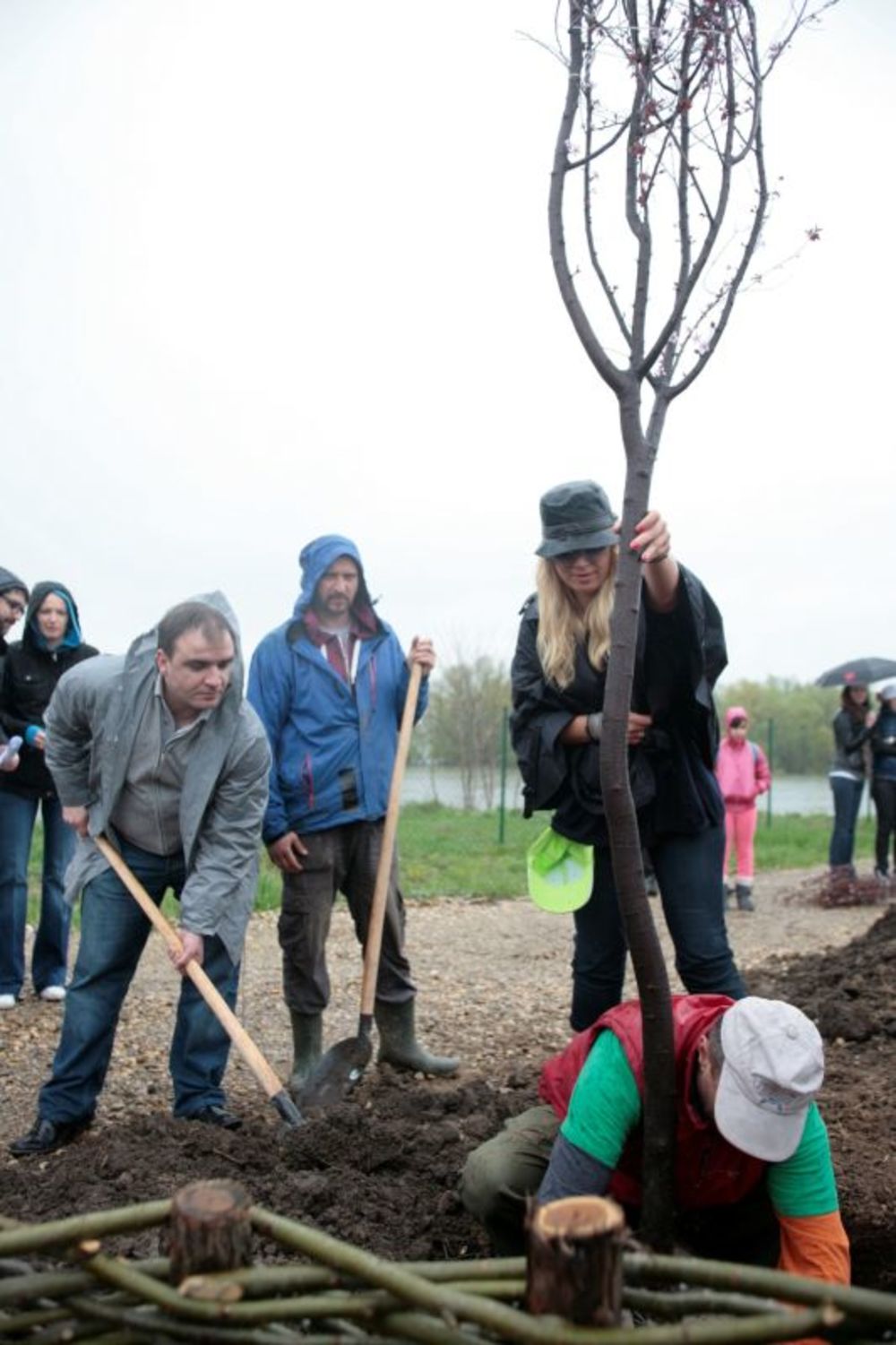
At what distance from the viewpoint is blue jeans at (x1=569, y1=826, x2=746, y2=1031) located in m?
3.56

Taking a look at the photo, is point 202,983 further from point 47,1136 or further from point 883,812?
point 883,812

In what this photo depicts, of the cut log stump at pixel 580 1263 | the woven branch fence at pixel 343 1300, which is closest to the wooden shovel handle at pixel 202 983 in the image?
the woven branch fence at pixel 343 1300

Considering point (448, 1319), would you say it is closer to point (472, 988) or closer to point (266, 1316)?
point (266, 1316)

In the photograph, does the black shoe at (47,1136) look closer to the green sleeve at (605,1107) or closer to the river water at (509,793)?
the green sleeve at (605,1107)

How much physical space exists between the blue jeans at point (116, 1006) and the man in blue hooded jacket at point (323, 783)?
19.8 inches

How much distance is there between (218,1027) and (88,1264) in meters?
2.65

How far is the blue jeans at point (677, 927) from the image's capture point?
356 centimetres

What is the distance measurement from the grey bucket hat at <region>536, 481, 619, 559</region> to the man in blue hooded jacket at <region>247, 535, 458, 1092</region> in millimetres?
1494

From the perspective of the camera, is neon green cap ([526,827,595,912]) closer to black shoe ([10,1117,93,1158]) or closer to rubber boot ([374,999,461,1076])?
rubber boot ([374,999,461,1076])

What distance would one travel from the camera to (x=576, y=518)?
11.7ft

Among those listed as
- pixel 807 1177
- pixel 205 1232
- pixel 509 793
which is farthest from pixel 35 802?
pixel 509 793

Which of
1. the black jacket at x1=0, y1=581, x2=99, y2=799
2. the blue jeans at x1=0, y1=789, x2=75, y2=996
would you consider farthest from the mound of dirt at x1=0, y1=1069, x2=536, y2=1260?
the black jacket at x1=0, y1=581, x2=99, y2=799

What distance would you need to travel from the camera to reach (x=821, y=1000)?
533cm

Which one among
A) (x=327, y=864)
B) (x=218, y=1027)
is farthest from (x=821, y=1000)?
(x=218, y=1027)
